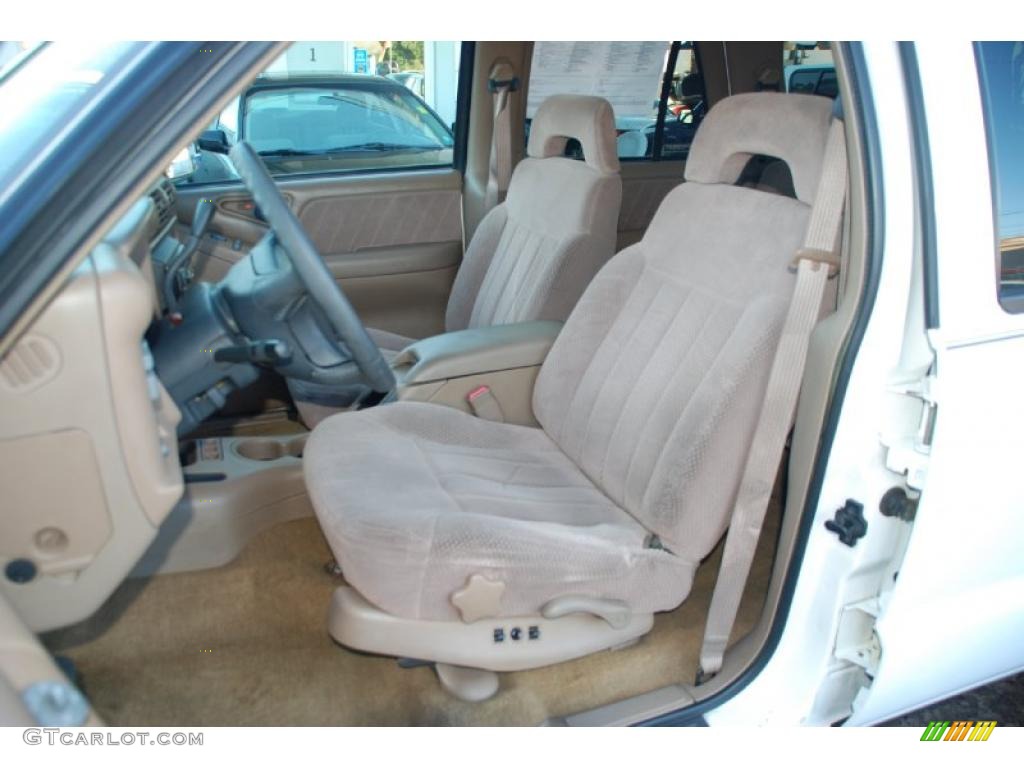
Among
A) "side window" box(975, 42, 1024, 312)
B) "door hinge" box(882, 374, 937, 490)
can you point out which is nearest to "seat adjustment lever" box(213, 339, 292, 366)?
"door hinge" box(882, 374, 937, 490)

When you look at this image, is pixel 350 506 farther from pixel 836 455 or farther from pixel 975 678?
pixel 975 678

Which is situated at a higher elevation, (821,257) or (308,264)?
(821,257)

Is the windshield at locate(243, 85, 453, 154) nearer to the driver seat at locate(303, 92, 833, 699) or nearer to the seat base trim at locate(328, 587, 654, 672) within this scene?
the driver seat at locate(303, 92, 833, 699)

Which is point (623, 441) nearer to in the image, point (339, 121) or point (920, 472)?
point (920, 472)

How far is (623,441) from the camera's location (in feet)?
5.68

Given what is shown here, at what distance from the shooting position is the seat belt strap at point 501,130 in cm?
315

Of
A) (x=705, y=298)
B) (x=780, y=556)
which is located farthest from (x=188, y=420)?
(x=780, y=556)

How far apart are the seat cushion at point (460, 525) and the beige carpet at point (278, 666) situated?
22cm

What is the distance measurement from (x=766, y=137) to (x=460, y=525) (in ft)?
2.92

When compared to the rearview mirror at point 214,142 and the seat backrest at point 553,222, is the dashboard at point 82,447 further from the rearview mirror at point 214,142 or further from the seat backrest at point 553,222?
the rearview mirror at point 214,142

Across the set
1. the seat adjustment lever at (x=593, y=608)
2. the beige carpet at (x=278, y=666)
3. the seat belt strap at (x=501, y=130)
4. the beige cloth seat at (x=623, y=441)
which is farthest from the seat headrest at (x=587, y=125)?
the seat adjustment lever at (x=593, y=608)

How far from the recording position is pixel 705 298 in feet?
5.54

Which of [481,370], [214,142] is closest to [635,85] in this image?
[214,142]
